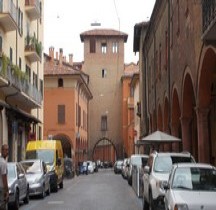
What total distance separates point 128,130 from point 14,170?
7064cm

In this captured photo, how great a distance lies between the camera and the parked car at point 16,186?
18.8m

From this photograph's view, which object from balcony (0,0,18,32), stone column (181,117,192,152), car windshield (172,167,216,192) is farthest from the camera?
balcony (0,0,18,32)

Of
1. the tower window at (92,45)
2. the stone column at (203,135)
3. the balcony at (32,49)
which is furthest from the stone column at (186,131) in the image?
the tower window at (92,45)

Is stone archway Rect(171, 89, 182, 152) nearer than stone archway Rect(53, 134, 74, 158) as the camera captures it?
Yes

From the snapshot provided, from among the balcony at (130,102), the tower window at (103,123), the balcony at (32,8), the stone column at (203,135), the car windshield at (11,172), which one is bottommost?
the car windshield at (11,172)

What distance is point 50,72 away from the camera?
72.1 m

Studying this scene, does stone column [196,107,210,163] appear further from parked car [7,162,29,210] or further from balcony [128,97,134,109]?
balcony [128,97,134,109]

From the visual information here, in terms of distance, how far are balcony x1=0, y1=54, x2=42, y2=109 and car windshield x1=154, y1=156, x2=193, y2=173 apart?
13.7m

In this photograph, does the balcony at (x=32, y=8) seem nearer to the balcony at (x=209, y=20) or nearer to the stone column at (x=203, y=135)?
the stone column at (x=203, y=135)

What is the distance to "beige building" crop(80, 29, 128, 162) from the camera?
3693 inches

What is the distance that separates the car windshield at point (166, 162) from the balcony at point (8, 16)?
53.7 ft

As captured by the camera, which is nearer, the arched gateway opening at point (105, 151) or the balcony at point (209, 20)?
the balcony at point (209, 20)

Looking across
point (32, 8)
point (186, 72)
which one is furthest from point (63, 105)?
point (186, 72)

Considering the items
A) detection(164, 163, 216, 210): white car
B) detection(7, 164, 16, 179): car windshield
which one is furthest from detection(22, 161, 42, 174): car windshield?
detection(164, 163, 216, 210): white car
